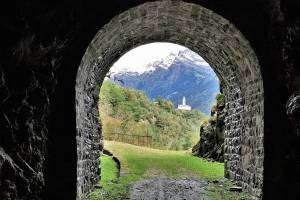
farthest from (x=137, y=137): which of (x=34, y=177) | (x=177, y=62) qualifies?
(x=177, y=62)

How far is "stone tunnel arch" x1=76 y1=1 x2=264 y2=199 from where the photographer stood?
10.6m

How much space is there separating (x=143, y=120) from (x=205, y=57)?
22.6 metres

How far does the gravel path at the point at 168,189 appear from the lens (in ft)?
39.9

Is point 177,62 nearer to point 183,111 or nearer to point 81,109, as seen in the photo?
point 183,111

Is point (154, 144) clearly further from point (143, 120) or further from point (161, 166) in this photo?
point (161, 166)

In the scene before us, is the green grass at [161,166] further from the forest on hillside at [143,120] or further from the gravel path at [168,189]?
the forest on hillside at [143,120]

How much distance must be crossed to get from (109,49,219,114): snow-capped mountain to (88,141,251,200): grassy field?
220 ft

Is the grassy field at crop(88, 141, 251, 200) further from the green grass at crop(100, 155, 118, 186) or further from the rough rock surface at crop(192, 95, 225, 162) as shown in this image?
the rough rock surface at crop(192, 95, 225, 162)

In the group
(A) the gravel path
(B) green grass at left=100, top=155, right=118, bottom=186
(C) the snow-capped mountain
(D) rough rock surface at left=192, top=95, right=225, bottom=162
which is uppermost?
(C) the snow-capped mountain

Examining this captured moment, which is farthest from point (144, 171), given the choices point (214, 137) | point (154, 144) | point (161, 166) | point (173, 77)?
point (173, 77)

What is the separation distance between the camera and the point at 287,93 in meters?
9.58

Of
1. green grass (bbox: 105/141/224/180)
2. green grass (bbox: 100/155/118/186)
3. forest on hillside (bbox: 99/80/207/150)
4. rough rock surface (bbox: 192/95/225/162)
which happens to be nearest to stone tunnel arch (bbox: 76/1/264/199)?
green grass (bbox: 100/155/118/186)

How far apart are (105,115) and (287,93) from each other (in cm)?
2716

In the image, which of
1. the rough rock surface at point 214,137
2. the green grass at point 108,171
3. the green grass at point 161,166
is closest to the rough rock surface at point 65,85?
the green grass at point 108,171
